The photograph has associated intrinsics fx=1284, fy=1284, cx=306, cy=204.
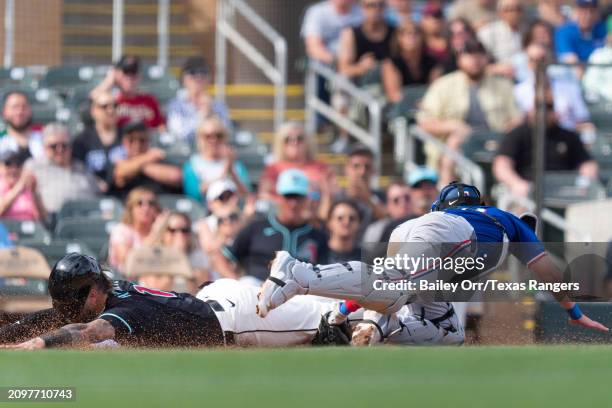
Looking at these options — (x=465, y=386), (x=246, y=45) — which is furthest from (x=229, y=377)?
(x=246, y=45)

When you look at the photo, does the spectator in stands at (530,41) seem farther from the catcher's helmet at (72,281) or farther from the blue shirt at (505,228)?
→ the catcher's helmet at (72,281)

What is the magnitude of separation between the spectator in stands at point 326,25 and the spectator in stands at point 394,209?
101 inches

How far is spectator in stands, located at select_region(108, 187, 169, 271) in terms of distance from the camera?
1055cm

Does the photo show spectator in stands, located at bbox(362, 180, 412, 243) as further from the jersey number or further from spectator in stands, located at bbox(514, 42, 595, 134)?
the jersey number

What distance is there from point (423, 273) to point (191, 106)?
5.33 m

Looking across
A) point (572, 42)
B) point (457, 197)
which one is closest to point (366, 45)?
point (572, 42)

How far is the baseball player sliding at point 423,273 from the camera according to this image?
7.20 meters

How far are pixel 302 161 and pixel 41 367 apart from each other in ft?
18.5

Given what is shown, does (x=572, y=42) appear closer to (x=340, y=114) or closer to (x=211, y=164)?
(x=340, y=114)

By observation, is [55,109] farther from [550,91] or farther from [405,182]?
[550,91]

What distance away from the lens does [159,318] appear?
7523mm

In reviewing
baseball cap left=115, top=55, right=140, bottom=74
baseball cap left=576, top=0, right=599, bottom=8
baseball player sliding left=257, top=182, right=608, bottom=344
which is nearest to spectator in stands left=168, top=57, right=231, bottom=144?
baseball cap left=115, top=55, right=140, bottom=74

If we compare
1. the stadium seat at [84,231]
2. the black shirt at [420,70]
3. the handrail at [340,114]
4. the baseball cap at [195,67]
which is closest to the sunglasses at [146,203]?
the stadium seat at [84,231]

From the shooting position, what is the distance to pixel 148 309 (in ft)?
24.6
